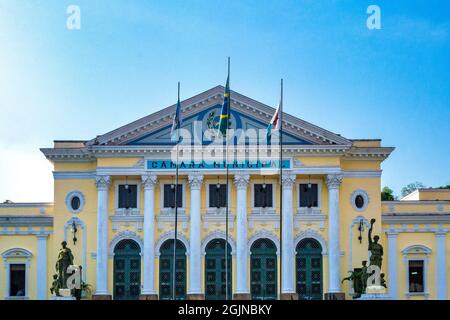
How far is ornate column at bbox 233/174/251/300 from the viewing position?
4253cm

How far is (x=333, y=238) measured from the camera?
42781 millimetres

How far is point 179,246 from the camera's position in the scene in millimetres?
43438

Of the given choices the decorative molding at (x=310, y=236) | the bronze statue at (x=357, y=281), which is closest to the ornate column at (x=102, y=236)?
the decorative molding at (x=310, y=236)

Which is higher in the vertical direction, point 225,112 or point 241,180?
point 225,112

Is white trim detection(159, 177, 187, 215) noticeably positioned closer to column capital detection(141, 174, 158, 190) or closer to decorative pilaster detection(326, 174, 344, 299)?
column capital detection(141, 174, 158, 190)

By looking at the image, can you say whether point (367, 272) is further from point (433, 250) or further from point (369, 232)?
point (433, 250)

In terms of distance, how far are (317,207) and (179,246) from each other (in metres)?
7.51

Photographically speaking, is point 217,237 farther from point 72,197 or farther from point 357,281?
point 72,197

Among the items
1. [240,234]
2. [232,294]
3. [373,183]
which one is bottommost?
[232,294]

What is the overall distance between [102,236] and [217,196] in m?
6.31

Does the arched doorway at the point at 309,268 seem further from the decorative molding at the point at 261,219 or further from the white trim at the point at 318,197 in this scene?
the decorative molding at the point at 261,219

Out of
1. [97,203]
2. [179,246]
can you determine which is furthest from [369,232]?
[97,203]

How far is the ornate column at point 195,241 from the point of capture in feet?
139

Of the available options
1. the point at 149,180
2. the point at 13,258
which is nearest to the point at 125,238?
the point at 149,180
